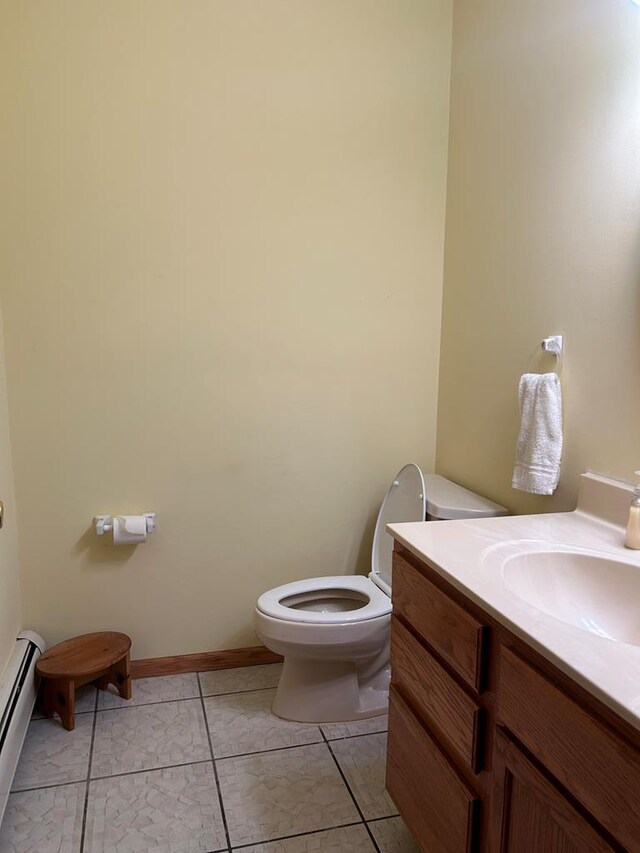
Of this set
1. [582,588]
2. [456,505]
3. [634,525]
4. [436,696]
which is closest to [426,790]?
[436,696]

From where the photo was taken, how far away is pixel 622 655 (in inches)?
32.2

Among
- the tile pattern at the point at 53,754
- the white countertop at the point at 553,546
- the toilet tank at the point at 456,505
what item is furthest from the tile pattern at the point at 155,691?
the white countertop at the point at 553,546

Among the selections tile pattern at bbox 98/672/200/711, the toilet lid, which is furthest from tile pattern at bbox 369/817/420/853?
tile pattern at bbox 98/672/200/711

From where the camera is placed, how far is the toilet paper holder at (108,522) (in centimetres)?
208

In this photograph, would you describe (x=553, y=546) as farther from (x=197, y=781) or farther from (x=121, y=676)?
(x=121, y=676)

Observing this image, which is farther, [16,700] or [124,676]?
[124,676]

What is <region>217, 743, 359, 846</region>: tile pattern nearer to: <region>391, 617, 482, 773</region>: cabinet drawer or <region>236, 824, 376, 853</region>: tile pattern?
<region>236, 824, 376, 853</region>: tile pattern

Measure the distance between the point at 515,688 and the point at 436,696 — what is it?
11.9 inches

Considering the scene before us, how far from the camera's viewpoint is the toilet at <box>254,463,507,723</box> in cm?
185

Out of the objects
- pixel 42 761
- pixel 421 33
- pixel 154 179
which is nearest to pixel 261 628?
pixel 42 761

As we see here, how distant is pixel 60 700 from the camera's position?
1.96 metres

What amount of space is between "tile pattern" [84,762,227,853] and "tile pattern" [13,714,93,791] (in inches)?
4.5

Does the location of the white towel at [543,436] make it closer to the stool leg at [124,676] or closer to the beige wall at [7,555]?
the stool leg at [124,676]

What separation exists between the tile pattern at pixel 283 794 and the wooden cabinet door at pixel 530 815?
0.73m
